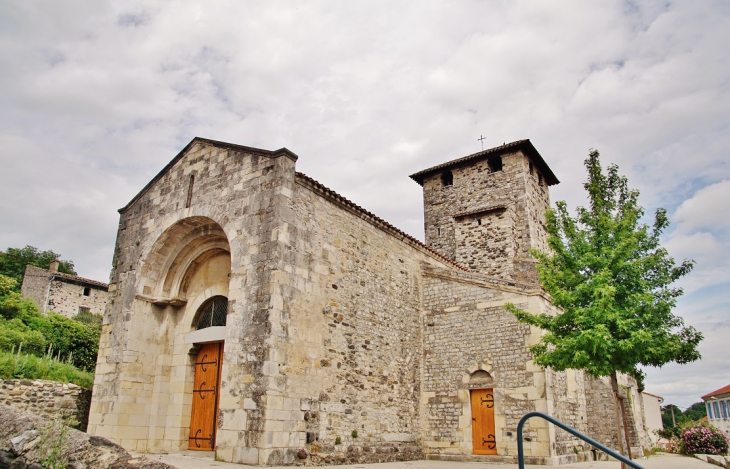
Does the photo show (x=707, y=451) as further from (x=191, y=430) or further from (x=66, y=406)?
(x=66, y=406)

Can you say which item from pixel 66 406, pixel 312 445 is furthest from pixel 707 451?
pixel 66 406

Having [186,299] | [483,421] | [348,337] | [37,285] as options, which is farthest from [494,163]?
[37,285]

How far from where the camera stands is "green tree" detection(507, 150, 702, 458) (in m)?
9.74

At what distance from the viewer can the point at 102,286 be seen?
3481 centimetres

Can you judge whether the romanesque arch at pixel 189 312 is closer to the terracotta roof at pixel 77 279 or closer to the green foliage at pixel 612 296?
the green foliage at pixel 612 296

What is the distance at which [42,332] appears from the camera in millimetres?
22672

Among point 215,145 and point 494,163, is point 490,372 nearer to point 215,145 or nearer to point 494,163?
point 215,145

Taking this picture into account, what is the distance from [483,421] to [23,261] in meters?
43.7

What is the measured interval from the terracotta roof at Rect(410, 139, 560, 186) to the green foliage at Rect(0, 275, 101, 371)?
592 inches

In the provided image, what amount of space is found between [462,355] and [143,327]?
842 cm

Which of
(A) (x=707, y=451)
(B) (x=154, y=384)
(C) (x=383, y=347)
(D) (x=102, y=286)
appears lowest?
(A) (x=707, y=451)

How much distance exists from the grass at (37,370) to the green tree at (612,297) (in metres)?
11.7

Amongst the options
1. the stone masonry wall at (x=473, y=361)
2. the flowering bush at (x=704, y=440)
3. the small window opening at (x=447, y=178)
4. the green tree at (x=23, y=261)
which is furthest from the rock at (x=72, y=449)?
the green tree at (x=23, y=261)

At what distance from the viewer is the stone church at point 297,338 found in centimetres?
995
